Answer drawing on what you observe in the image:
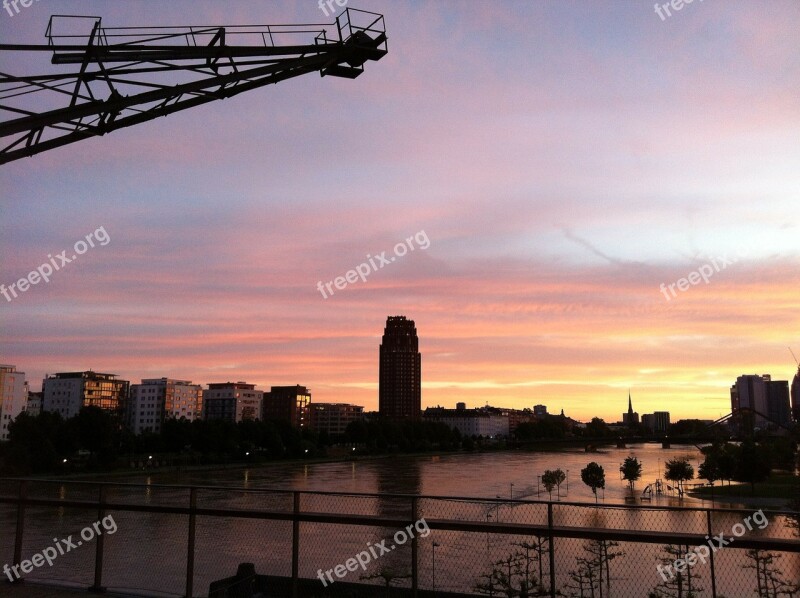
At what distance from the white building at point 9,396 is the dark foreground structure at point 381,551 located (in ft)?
415

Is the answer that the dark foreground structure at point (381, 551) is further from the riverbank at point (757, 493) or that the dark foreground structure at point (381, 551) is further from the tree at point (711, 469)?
the tree at point (711, 469)

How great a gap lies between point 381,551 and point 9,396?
7700 inches

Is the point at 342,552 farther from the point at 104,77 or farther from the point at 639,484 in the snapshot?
the point at 639,484

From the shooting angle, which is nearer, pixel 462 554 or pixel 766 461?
pixel 462 554

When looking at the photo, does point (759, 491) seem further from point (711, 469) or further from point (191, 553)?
point (191, 553)

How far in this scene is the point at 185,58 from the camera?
51.1ft

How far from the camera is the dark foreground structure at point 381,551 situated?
9898 millimetres

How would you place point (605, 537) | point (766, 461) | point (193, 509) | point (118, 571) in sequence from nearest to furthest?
1. point (605, 537)
2. point (193, 509)
3. point (118, 571)
4. point (766, 461)

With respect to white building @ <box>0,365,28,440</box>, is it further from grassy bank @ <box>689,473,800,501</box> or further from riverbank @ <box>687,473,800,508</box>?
riverbank @ <box>687,473,800,508</box>

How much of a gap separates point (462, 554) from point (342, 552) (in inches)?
247

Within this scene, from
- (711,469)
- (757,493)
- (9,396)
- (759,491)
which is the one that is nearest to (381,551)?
(757,493)

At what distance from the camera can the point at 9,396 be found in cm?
17900

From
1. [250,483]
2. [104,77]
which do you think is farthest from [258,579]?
[250,483]

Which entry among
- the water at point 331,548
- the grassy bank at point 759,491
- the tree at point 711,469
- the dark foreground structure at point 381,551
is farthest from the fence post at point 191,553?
the tree at point 711,469
